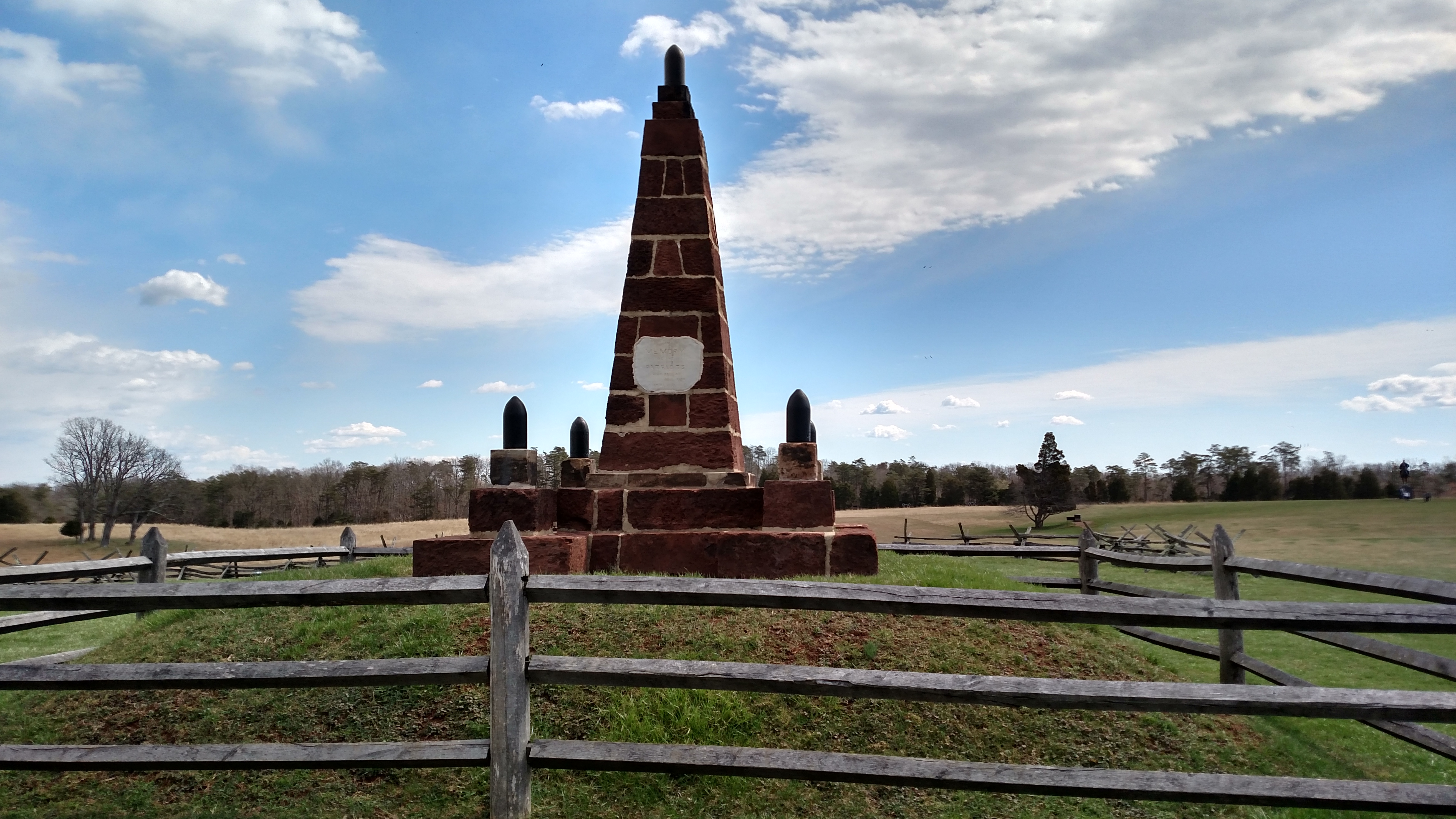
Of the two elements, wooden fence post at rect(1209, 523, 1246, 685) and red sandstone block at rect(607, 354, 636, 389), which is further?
red sandstone block at rect(607, 354, 636, 389)

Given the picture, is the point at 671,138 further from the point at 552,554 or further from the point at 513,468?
the point at 552,554

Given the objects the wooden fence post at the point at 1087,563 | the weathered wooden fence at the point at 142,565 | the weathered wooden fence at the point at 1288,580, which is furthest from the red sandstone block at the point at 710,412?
the wooden fence post at the point at 1087,563

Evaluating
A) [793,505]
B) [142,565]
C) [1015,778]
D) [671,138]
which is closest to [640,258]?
[671,138]

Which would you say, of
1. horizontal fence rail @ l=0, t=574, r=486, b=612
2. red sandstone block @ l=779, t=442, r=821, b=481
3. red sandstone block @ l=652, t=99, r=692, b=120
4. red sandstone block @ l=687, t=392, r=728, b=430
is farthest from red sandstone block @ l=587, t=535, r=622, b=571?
red sandstone block @ l=652, t=99, r=692, b=120

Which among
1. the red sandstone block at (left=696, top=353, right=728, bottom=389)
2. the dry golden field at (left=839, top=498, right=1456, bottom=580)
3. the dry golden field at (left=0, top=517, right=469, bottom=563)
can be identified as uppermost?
the red sandstone block at (left=696, top=353, right=728, bottom=389)

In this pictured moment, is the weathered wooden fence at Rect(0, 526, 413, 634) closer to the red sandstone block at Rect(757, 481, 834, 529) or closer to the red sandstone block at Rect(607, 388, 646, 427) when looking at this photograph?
the red sandstone block at Rect(607, 388, 646, 427)

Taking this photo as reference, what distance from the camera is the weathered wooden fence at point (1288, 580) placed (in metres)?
4.28

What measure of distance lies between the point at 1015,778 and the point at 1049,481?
116 ft

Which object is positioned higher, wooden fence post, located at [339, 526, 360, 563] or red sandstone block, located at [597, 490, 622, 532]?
→ red sandstone block, located at [597, 490, 622, 532]

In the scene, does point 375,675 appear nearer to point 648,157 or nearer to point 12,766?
point 12,766

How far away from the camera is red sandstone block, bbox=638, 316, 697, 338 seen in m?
7.29

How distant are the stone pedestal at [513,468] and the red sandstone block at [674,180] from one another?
2739 mm

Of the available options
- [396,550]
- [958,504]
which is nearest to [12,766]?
[396,550]

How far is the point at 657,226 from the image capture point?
24.3 ft
